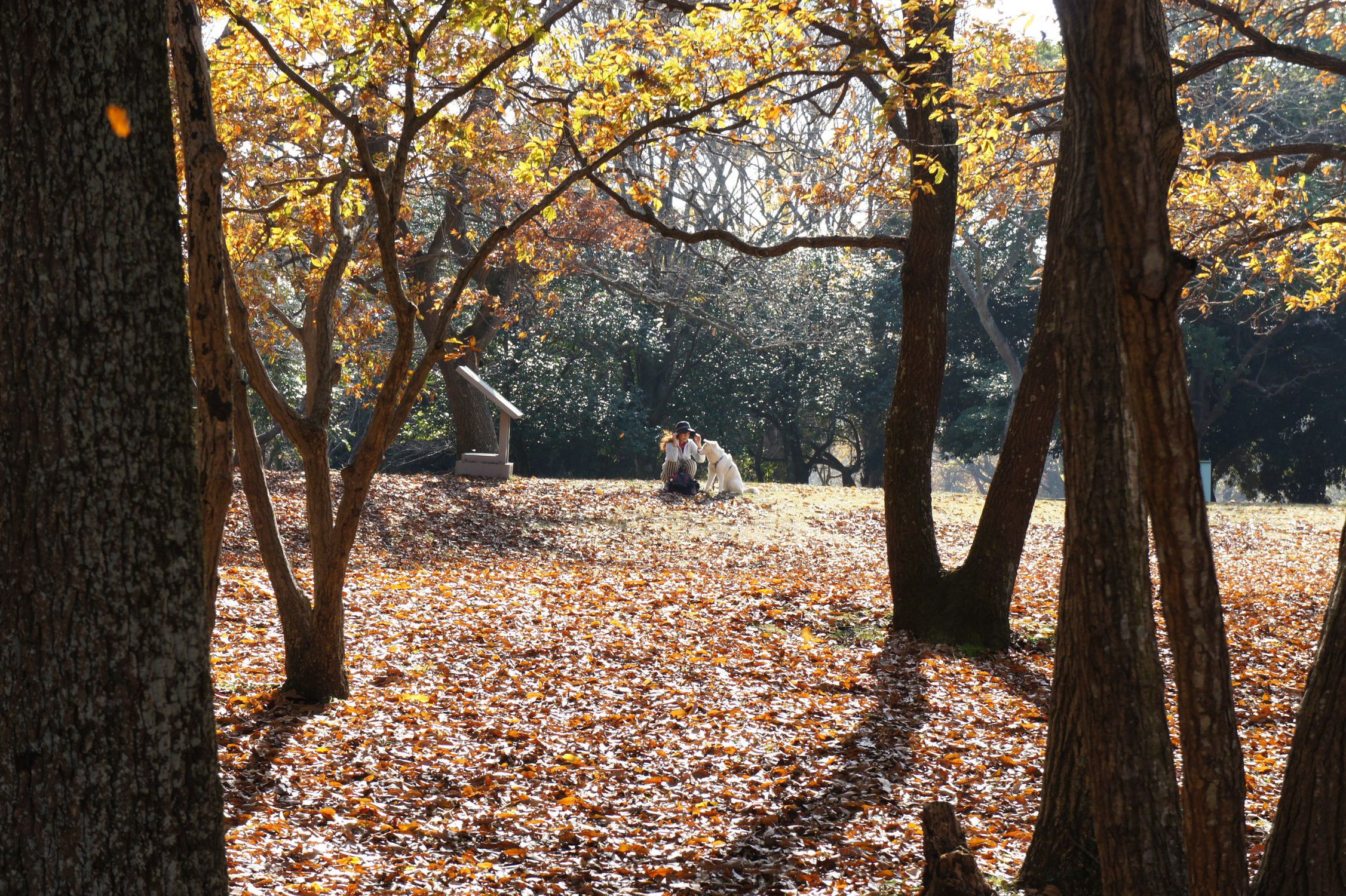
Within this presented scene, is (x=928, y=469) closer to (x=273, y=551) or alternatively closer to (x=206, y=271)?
(x=273, y=551)

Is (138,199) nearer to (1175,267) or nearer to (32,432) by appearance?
(32,432)

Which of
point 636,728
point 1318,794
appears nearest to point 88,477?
point 1318,794

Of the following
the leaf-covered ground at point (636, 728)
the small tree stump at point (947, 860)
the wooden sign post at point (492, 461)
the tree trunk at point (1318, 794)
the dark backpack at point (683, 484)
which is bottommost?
the leaf-covered ground at point (636, 728)

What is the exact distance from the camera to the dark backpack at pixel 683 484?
1775cm

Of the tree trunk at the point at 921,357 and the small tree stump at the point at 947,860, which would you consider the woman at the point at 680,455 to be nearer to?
the tree trunk at the point at 921,357

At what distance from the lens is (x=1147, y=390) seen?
2598mm

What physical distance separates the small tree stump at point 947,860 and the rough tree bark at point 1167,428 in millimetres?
983

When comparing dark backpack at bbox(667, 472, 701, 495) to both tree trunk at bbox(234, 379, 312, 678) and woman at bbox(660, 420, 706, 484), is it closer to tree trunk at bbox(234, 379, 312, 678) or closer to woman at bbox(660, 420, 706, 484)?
woman at bbox(660, 420, 706, 484)

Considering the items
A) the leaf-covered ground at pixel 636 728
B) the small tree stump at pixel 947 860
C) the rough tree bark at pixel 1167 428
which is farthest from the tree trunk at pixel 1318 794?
the leaf-covered ground at pixel 636 728

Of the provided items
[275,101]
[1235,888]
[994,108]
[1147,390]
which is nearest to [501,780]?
[1235,888]

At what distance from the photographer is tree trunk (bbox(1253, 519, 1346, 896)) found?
307cm

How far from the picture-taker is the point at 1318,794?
3.10m

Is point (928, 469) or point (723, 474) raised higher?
point (928, 469)

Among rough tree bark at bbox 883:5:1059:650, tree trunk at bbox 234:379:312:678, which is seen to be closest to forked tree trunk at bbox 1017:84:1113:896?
tree trunk at bbox 234:379:312:678
